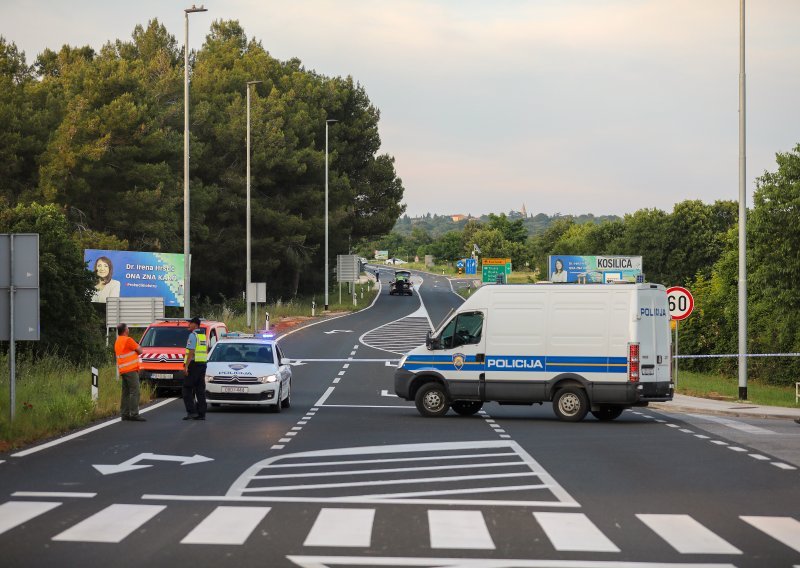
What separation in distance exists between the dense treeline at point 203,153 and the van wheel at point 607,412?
127ft

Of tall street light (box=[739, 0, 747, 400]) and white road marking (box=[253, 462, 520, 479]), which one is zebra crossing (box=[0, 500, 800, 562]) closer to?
white road marking (box=[253, 462, 520, 479])

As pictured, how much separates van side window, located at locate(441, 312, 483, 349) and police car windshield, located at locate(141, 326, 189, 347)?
7.65 metres

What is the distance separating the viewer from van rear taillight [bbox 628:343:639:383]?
24.5 m

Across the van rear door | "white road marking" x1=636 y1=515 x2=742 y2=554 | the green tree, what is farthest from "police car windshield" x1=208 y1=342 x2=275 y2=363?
"white road marking" x1=636 y1=515 x2=742 y2=554

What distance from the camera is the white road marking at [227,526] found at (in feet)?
34.6

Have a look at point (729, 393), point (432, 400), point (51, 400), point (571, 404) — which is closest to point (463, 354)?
point (432, 400)

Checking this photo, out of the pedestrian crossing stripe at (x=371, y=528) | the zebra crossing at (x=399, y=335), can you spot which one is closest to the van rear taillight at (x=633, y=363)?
the pedestrian crossing stripe at (x=371, y=528)

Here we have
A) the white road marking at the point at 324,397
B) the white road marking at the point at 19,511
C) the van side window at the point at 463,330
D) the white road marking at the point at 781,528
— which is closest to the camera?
the white road marking at the point at 781,528

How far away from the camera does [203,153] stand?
82.3 meters

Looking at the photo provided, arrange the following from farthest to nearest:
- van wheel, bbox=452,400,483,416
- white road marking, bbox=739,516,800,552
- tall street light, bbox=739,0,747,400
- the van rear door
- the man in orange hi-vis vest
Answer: tall street light, bbox=739,0,747,400 < van wheel, bbox=452,400,483,416 < the van rear door < the man in orange hi-vis vest < white road marking, bbox=739,516,800,552

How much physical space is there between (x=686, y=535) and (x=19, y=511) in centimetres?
626

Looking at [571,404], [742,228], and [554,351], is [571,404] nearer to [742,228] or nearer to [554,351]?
[554,351]

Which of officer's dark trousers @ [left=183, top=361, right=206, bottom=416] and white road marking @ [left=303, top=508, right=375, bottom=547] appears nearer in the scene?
white road marking @ [left=303, top=508, right=375, bottom=547]

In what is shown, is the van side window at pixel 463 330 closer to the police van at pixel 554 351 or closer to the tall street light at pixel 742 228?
the police van at pixel 554 351
